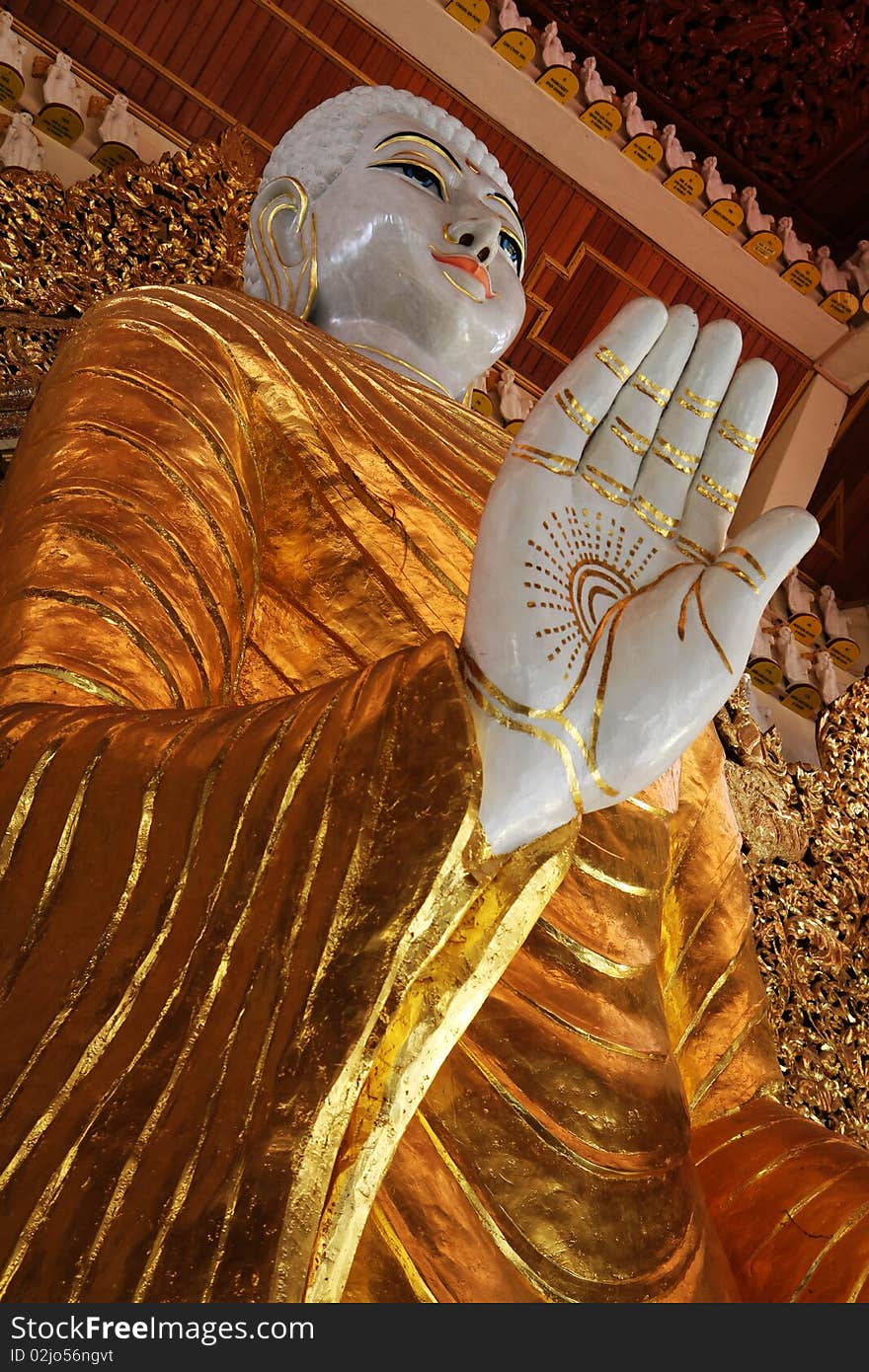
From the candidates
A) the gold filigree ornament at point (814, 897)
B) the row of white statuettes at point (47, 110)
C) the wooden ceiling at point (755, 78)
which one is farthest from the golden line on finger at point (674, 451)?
the wooden ceiling at point (755, 78)

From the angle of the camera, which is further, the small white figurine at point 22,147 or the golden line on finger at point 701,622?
the small white figurine at point 22,147

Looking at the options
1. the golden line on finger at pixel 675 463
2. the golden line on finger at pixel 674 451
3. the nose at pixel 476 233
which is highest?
the nose at pixel 476 233

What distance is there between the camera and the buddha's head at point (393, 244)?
2154 millimetres

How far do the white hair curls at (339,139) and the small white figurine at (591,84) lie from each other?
94cm

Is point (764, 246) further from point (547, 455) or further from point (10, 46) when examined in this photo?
point (547, 455)

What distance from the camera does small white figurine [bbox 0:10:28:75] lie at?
2.74 meters

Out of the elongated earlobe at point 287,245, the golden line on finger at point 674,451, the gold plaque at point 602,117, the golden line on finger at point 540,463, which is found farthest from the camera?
the gold plaque at point 602,117

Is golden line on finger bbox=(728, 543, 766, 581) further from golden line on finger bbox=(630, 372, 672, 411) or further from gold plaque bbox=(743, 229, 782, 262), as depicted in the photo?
gold plaque bbox=(743, 229, 782, 262)

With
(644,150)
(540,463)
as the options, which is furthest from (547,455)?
(644,150)

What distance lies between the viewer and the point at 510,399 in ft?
10.5

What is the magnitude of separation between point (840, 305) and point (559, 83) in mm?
773

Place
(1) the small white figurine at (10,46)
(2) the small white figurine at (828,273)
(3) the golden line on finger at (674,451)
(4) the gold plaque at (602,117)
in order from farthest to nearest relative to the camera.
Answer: (2) the small white figurine at (828,273) < (4) the gold plaque at (602,117) < (1) the small white figurine at (10,46) < (3) the golden line on finger at (674,451)

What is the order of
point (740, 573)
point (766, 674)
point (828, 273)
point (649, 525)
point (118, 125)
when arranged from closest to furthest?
1. point (740, 573)
2. point (649, 525)
3. point (118, 125)
4. point (766, 674)
5. point (828, 273)

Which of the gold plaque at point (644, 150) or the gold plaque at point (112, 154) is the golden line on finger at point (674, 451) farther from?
the gold plaque at point (644, 150)
